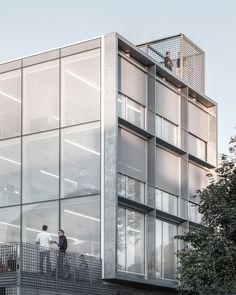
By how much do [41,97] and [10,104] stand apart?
1.55 meters

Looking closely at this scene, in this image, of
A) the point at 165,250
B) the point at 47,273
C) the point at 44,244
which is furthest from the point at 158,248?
the point at 47,273

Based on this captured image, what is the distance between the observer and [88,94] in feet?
96.9

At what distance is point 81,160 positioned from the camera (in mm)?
29031

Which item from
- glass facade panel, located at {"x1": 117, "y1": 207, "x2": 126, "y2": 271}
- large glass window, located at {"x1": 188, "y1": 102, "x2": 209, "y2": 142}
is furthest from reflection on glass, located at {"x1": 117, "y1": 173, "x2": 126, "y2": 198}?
large glass window, located at {"x1": 188, "y1": 102, "x2": 209, "y2": 142}

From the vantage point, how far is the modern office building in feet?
92.2

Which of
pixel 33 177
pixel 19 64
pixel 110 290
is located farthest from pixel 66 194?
pixel 19 64

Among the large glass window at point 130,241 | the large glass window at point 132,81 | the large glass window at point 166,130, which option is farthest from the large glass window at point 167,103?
the large glass window at point 130,241

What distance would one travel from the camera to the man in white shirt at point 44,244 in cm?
2570

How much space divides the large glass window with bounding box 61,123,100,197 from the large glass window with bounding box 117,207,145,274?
161 centimetres

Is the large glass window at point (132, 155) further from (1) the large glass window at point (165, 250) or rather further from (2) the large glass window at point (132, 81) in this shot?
(1) the large glass window at point (165, 250)

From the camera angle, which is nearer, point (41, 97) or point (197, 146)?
point (41, 97)

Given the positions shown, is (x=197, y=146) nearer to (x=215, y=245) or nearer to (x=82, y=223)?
(x=82, y=223)

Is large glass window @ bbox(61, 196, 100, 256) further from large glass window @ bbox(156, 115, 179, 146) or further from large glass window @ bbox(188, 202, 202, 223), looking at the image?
large glass window @ bbox(188, 202, 202, 223)

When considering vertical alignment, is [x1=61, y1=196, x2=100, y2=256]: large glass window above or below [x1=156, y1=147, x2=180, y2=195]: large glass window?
below
